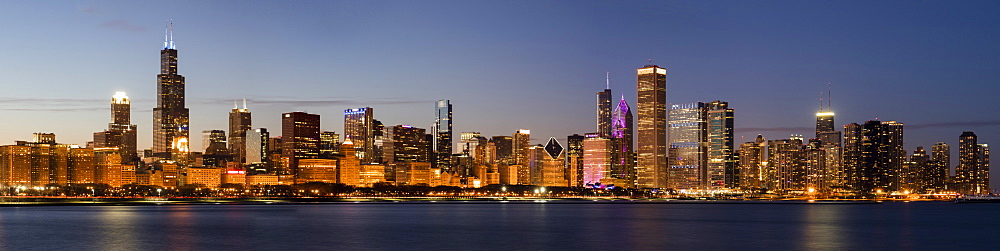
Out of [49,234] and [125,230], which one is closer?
[49,234]

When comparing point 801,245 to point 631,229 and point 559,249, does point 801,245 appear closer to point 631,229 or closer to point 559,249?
point 559,249

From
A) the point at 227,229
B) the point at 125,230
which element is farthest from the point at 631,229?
the point at 125,230

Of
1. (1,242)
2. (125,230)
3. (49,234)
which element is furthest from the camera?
(125,230)

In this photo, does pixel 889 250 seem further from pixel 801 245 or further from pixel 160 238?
pixel 160 238

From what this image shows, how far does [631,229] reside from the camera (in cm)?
9312

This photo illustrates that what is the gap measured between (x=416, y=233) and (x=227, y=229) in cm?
1868

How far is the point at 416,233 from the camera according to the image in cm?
8500

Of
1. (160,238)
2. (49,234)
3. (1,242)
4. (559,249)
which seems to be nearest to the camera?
(559,249)

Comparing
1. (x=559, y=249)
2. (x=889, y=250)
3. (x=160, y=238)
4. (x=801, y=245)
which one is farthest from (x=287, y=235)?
(x=889, y=250)

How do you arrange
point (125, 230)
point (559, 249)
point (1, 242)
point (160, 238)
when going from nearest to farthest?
point (559, 249)
point (1, 242)
point (160, 238)
point (125, 230)

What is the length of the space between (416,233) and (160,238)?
19933 millimetres

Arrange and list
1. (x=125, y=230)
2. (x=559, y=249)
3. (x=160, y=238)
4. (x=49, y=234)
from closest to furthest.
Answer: (x=559, y=249)
(x=160, y=238)
(x=49, y=234)
(x=125, y=230)

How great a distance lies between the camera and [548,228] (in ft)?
311

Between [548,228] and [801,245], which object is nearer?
[801,245]
